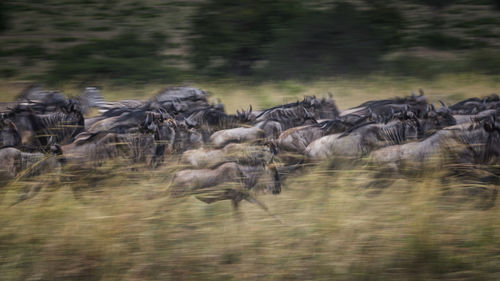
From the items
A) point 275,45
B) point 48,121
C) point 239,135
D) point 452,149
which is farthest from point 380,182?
point 275,45

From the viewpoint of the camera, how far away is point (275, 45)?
1303cm

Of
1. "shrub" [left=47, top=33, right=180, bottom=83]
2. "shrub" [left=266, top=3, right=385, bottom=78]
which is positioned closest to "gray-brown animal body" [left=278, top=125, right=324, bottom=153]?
"shrub" [left=266, top=3, right=385, bottom=78]

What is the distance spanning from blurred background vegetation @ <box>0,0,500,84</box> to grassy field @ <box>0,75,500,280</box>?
28.1 feet

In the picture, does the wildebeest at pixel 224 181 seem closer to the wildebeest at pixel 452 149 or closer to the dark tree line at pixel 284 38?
the wildebeest at pixel 452 149

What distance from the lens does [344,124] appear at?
498 cm

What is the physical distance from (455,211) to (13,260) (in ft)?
7.96

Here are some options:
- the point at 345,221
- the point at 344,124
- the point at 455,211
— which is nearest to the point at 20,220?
the point at 345,221

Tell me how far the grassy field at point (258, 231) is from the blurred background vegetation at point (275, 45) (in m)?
→ 8.58

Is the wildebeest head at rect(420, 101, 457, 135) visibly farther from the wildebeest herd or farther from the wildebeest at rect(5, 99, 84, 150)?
the wildebeest at rect(5, 99, 84, 150)

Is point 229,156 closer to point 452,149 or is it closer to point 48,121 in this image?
point 452,149

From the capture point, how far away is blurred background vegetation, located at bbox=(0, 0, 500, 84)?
41.2ft

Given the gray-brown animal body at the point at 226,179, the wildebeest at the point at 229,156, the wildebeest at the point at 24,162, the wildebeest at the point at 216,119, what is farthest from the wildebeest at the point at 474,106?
the wildebeest at the point at 24,162

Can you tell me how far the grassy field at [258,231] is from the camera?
2803 mm

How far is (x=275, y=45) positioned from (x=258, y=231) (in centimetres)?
1040
